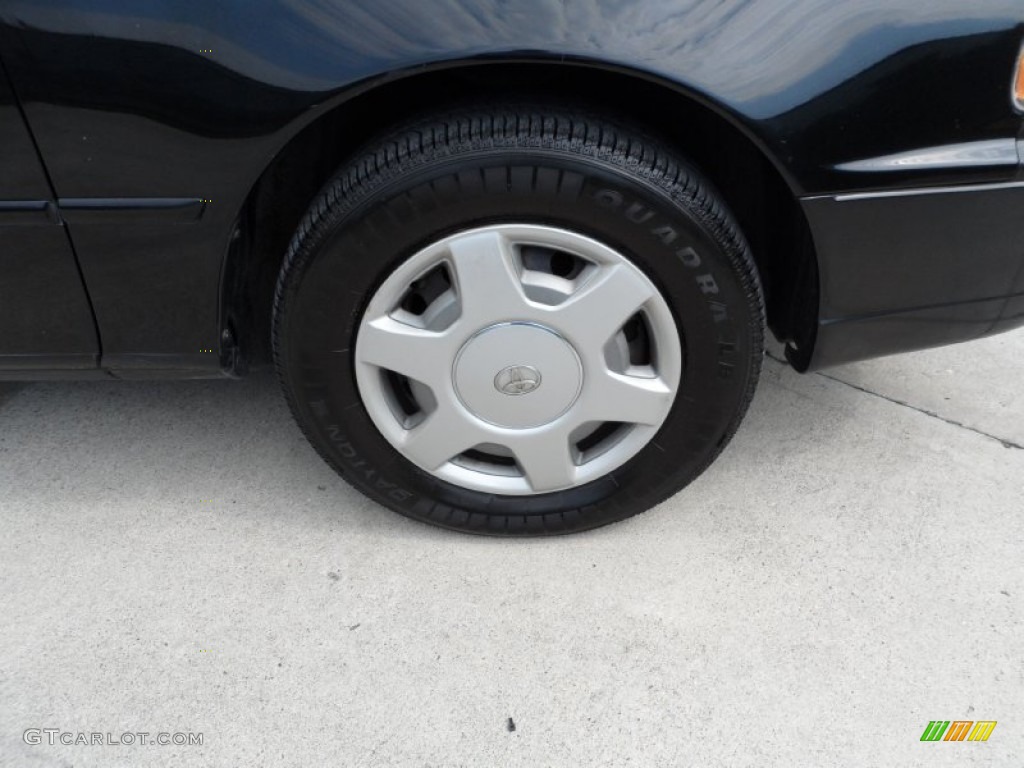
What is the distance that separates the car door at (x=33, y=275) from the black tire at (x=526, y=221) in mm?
396

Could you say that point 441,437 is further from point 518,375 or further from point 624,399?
point 624,399

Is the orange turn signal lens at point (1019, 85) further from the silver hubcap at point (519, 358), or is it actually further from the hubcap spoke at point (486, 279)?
the hubcap spoke at point (486, 279)

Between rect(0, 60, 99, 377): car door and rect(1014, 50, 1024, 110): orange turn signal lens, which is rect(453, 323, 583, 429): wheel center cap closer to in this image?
rect(0, 60, 99, 377): car door

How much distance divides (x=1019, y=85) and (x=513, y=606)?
1.34m

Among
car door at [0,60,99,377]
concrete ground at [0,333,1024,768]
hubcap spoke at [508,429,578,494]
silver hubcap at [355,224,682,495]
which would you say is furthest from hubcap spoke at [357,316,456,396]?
car door at [0,60,99,377]

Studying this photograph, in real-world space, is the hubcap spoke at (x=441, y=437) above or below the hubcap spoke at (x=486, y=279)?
below

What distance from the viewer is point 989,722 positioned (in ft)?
4.91

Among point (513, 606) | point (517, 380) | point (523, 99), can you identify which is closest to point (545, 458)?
point (517, 380)

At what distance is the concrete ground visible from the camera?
A: 4.90ft

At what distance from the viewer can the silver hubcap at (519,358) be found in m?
1.55

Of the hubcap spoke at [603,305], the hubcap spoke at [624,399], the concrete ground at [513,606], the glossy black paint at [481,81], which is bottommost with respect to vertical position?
the concrete ground at [513,606]

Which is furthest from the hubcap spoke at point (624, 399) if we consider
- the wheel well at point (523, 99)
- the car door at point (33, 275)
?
the car door at point (33, 275)

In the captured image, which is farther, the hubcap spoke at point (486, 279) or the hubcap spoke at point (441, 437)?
the hubcap spoke at point (441, 437)

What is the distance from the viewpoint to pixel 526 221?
1.50 meters
